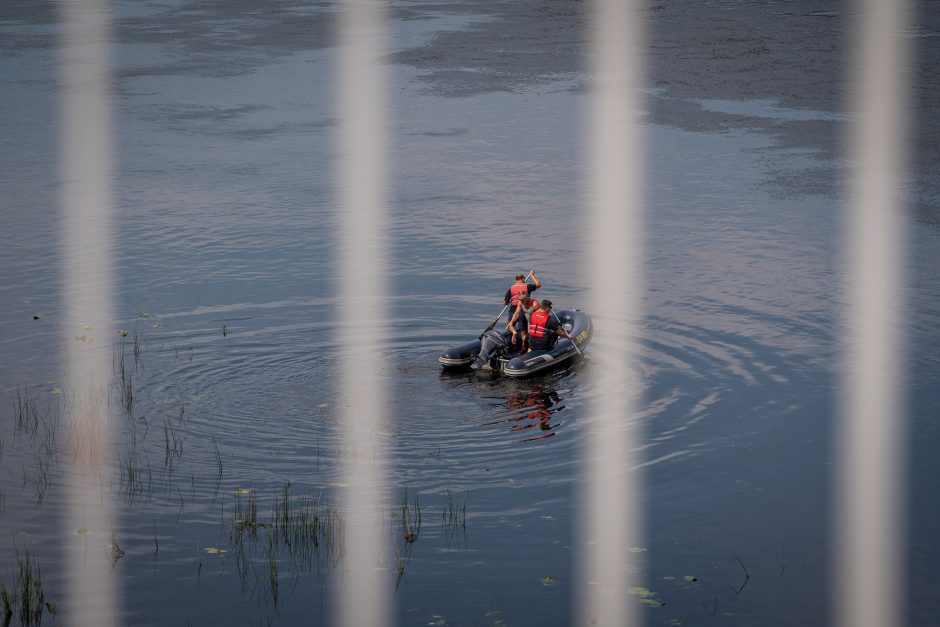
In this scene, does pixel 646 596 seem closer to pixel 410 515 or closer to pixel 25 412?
pixel 410 515

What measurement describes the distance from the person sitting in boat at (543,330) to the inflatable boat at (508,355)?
0.13 meters

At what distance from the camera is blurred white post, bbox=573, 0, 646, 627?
13070mm

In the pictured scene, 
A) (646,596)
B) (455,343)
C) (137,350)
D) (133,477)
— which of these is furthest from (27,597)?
(455,343)

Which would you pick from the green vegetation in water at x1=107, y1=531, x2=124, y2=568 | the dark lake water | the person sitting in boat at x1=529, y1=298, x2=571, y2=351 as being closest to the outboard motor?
the person sitting in boat at x1=529, y1=298, x2=571, y2=351

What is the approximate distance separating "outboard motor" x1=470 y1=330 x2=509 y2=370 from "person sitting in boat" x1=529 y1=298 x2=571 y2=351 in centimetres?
44

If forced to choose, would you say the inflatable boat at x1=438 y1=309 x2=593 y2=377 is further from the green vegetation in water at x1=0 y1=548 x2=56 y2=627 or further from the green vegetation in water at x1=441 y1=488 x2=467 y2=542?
the green vegetation in water at x1=0 y1=548 x2=56 y2=627

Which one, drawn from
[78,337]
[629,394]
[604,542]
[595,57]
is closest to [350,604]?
[604,542]

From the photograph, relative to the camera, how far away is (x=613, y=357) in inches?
798

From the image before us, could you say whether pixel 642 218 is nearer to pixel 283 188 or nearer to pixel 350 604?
pixel 283 188

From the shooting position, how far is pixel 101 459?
630 inches

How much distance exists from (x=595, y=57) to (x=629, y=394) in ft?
118

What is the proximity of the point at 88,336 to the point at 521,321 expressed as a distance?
22.4 feet

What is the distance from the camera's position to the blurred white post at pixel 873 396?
42.6 ft

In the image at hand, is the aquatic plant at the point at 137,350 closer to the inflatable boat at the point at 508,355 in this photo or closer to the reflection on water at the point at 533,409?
the inflatable boat at the point at 508,355
